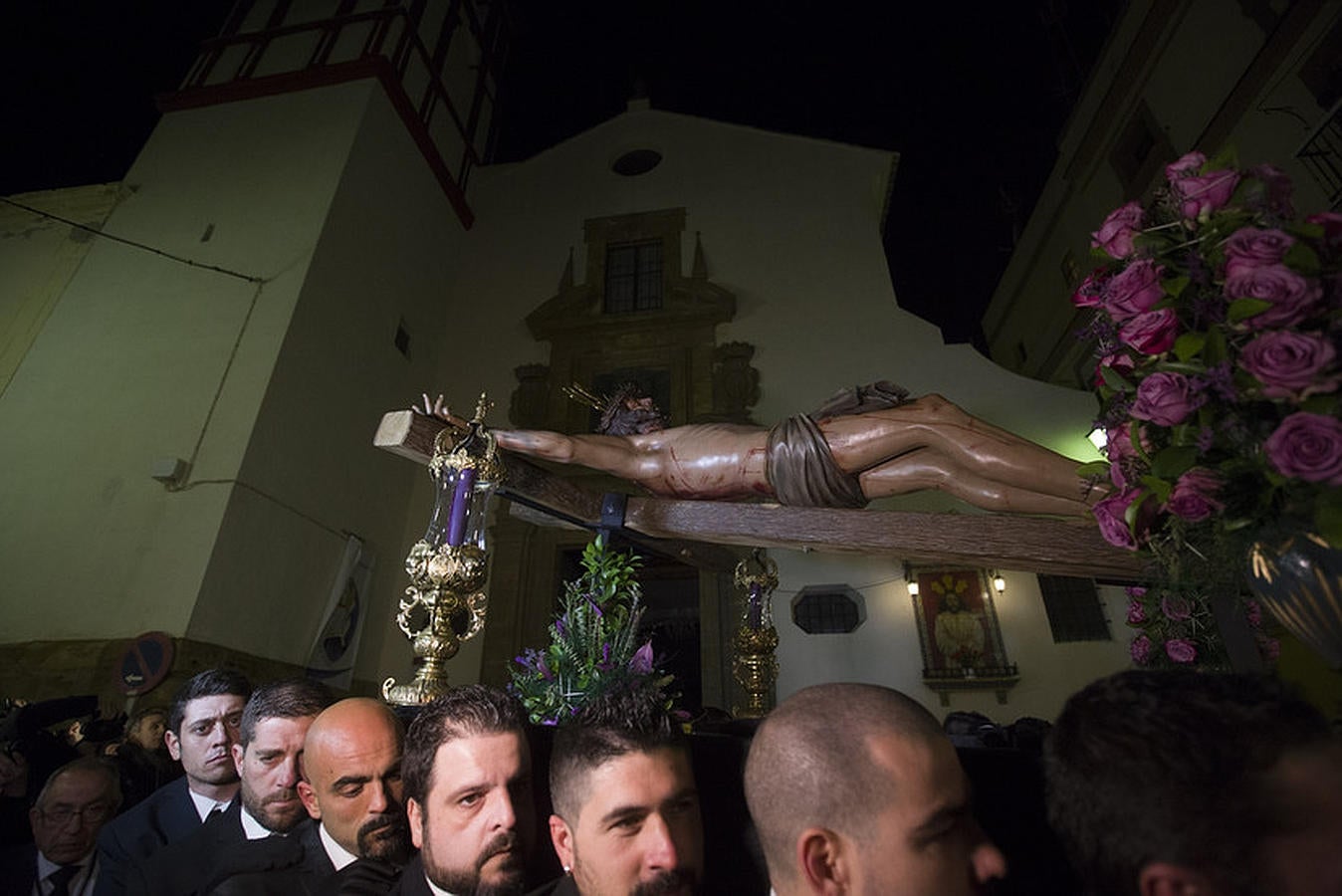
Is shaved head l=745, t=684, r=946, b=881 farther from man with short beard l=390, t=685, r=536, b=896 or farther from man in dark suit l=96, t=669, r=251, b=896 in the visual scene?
man in dark suit l=96, t=669, r=251, b=896

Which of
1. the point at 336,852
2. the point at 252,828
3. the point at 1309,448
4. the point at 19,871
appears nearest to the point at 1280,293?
the point at 1309,448

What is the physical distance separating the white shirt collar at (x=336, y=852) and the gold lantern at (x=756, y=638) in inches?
112

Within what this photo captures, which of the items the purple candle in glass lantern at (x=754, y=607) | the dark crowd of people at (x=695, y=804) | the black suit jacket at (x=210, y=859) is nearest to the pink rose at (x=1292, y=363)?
the dark crowd of people at (x=695, y=804)

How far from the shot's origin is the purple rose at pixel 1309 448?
1.24 meters

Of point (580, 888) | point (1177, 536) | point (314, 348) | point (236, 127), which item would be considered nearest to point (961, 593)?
point (1177, 536)

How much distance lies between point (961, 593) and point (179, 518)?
8232 mm

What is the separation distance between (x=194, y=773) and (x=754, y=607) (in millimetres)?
3156

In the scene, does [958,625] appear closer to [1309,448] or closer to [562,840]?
[1309,448]

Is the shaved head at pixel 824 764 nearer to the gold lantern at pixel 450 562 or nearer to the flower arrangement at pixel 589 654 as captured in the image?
the flower arrangement at pixel 589 654

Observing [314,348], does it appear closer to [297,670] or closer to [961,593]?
[297,670]

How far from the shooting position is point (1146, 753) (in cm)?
94

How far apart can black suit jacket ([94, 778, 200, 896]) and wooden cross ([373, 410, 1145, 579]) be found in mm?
1543

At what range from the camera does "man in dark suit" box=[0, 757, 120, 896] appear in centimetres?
239

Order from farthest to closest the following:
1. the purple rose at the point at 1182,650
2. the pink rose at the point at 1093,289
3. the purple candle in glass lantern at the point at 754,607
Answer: the purple candle in glass lantern at the point at 754,607, the purple rose at the point at 1182,650, the pink rose at the point at 1093,289
